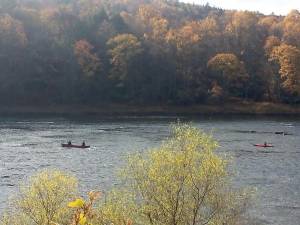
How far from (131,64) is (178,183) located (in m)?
126

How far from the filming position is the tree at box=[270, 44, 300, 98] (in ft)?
505

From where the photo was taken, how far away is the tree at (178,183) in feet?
A: 112

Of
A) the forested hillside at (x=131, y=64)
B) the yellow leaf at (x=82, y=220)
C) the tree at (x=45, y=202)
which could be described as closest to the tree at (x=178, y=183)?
the tree at (x=45, y=202)

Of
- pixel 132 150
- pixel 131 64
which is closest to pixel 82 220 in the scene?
pixel 132 150

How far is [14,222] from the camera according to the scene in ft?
118

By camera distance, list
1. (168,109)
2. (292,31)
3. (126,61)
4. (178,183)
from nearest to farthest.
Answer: (178,183), (168,109), (126,61), (292,31)

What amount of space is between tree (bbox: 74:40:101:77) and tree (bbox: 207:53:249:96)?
3309 cm

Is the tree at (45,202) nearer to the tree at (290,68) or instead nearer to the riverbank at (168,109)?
the riverbank at (168,109)

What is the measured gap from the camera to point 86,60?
160 meters

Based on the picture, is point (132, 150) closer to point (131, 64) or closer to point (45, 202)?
point (45, 202)

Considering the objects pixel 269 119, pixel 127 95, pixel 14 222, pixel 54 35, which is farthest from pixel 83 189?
pixel 54 35

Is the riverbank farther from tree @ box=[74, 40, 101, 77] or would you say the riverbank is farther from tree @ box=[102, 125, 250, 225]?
tree @ box=[102, 125, 250, 225]

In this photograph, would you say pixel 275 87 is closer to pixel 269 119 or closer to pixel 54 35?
pixel 269 119

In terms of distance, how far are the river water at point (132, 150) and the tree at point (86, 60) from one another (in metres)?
26.8
